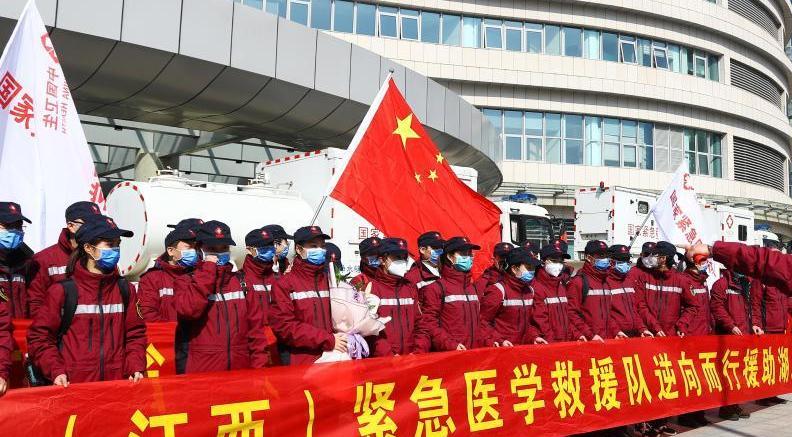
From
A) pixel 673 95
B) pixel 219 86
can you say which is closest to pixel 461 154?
pixel 219 86

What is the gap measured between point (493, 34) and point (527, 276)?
90.4ft

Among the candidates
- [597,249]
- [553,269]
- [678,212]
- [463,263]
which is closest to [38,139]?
[463,263]

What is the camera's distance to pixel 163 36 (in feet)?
36.1

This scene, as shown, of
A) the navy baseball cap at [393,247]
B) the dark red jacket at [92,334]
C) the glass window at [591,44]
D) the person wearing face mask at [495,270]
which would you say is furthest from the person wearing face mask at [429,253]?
the glass window at [591,44]

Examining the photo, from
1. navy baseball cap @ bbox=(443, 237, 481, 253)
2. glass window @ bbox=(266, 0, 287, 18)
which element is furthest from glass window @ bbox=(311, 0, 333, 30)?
navy baseball cap @ bbox=(443, 237, 481, 253)

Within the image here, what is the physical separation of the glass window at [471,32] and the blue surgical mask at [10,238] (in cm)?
2915

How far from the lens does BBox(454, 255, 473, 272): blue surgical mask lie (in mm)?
6270

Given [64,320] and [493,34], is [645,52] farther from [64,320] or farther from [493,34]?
[64,320]

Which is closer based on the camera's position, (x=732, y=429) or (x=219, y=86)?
(x=732, y=429)

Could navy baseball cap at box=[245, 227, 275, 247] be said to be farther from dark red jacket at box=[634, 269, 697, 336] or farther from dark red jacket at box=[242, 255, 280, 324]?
dark red jacket at box=[634, 269, 697, 336]

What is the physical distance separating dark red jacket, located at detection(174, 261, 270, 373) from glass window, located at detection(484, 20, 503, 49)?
1137 inches

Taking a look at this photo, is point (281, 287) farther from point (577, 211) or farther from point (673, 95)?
point (673, 95)

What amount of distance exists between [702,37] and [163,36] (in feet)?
107

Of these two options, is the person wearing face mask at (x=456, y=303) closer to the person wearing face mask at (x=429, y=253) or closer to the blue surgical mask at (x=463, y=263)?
the blue surgical mask at (x=463, y=263)
